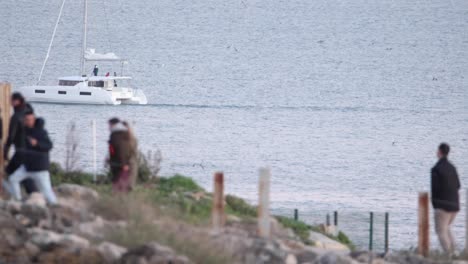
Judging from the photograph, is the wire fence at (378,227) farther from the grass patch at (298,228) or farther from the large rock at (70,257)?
the large rock at (70,257)

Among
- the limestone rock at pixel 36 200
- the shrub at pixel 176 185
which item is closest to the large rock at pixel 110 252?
the limestone rock at pixel 36 200

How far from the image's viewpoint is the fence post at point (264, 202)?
59.2 feet

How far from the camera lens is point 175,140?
63.3 metres

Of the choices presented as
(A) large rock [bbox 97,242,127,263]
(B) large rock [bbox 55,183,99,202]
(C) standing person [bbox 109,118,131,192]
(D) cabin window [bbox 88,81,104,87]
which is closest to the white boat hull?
(D) cabin window [bbox 88,81,104,87]

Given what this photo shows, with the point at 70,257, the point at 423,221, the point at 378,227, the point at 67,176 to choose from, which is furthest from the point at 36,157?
the point at 378,227

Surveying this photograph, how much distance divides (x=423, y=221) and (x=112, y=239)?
5221mm

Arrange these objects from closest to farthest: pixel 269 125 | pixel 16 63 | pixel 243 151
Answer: pixel 243 151 < pixel 269 125 < pixel 16 63

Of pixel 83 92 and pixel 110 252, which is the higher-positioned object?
pixel 83 92

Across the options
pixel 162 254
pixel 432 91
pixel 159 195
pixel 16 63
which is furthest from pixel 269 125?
pixel 162 254

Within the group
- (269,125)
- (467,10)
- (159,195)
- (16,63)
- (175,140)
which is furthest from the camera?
(467,10)

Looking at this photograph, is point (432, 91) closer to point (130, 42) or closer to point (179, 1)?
point (130, 42)

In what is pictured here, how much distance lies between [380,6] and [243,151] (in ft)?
422

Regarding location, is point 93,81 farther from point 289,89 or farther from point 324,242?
point 324,242

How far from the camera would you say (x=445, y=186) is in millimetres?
19812
